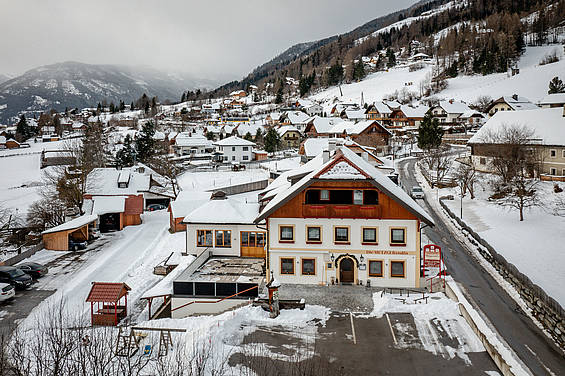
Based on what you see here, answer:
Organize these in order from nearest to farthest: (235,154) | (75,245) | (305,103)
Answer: (75,245) < (235,154) < (305,103)

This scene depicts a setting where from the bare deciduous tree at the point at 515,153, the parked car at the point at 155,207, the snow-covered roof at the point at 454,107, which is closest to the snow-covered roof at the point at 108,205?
the parked car at the point at 155,207

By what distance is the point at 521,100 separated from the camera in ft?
325

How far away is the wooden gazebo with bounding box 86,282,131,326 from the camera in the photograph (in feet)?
75.4

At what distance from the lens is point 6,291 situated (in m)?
26.8

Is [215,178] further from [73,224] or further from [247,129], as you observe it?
[247,129]

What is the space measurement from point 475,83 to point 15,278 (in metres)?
145

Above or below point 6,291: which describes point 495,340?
above

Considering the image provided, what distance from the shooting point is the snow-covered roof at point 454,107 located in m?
106

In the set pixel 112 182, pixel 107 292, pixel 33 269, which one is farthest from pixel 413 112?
pixel 107 292

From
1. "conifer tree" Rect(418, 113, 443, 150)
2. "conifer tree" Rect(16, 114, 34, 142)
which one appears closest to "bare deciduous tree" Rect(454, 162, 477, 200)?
"conifer tree" Rect(418, 113, 443, 150)

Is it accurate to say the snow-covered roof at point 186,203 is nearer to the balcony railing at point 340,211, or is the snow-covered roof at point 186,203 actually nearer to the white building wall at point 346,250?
the white building wall at point 346,250

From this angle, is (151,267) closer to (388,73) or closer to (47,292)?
(47,292)

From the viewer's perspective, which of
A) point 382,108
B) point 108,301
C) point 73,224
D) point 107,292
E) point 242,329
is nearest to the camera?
point 242,329

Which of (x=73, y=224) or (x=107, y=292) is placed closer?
(x=107, y=292)
